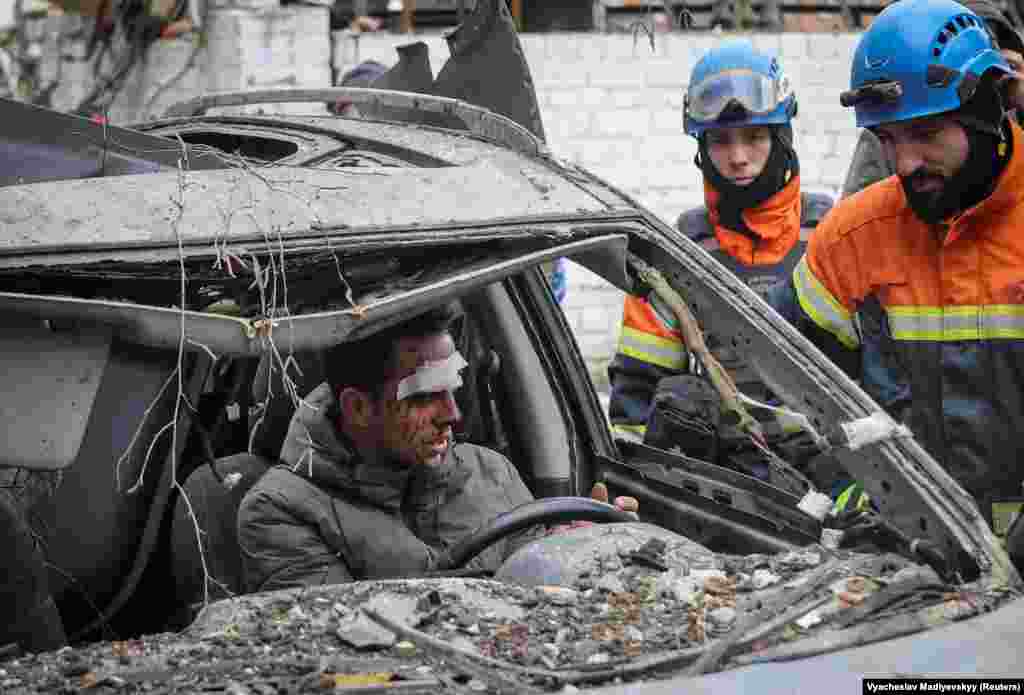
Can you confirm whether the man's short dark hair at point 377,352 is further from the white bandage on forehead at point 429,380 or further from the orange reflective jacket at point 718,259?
the orange reflective jacket at point 718,259

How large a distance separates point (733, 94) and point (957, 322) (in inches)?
66.9

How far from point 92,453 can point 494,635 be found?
1.19m

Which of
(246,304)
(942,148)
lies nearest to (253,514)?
(246,304)

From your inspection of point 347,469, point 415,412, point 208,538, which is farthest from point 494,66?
point 208,538

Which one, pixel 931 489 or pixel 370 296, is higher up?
pixel 370 296

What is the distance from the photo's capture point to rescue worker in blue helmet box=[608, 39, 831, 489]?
4711 mm

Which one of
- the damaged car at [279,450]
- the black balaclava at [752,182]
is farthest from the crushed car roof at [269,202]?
the black balaclava at [752,182]

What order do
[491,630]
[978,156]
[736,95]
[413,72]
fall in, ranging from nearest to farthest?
[491,630] < [978,156] < [413,72] < [736,95]

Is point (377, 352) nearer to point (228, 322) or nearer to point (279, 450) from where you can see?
point (279, 450)

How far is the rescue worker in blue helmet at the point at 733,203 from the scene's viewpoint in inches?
185

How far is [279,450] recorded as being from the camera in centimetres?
364

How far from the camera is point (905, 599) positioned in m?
2.51

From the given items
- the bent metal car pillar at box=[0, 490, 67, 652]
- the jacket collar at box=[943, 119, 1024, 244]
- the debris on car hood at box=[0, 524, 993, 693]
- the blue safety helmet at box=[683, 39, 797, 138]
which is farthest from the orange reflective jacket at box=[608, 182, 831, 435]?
the bent metal car pillar at box=[0, 490, 67, 652]

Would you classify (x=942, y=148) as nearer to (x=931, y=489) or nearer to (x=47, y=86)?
(x=931, y=489)
